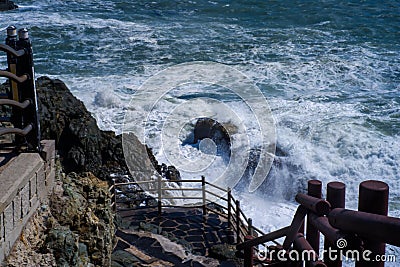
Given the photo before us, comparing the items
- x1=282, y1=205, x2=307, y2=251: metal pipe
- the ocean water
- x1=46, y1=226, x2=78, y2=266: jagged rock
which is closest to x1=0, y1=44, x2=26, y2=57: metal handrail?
x1=46, y1=226, x2=78, y2=266: jagged rock

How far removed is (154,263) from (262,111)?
1155 cm

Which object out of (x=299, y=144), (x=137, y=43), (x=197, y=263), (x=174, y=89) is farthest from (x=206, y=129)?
(x=137, y=43)

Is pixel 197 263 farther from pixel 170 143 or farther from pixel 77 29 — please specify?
pixel 77 29

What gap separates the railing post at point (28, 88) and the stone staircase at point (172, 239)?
7.83 ft

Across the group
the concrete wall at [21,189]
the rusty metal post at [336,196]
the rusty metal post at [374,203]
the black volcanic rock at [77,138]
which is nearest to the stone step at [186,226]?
the black volcanic rock at [77,138]

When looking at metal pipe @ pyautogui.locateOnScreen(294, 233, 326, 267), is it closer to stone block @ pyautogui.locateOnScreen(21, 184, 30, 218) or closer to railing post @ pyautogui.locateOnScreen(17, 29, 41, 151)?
stone block @ pyautogui.locateOnScreen(21, 184, 30, 218)

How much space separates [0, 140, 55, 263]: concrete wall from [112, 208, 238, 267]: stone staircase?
224 centimetres

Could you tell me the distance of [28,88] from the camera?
4.25 metres

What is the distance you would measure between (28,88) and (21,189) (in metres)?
0.89

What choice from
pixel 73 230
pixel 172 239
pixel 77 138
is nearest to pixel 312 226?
pixel 73 230

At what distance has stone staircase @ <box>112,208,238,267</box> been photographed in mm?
7012

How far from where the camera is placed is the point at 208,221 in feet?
28.3

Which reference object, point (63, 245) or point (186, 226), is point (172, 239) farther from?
point (63, 245)

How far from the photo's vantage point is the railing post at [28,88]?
414 centimetres
